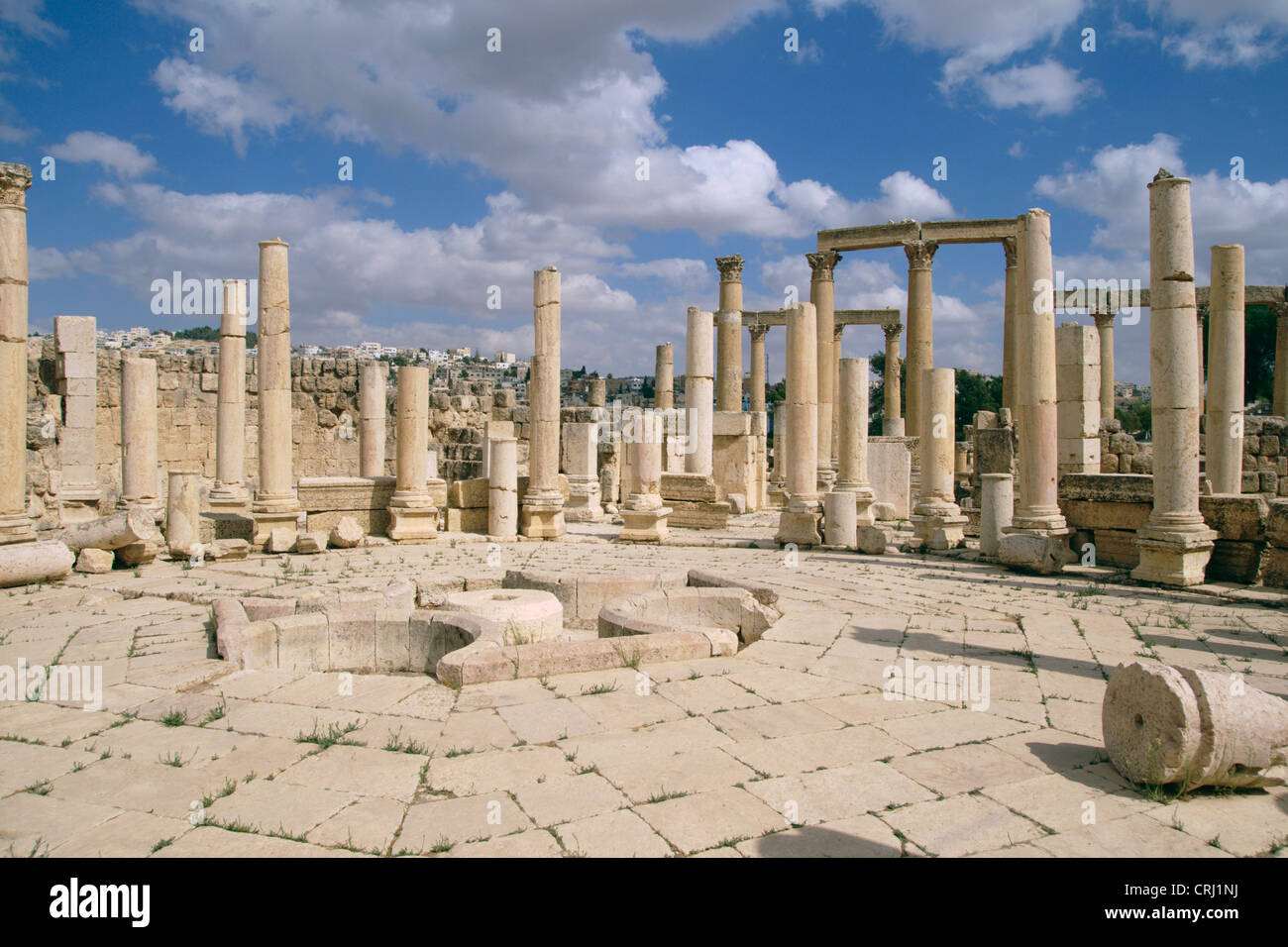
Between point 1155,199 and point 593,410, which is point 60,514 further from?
point 1155,199

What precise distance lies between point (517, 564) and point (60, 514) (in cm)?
797

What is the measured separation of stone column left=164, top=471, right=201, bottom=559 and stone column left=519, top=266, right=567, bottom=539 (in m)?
5.30

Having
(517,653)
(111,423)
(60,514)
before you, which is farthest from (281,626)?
(111,423)

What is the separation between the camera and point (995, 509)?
1236 cm

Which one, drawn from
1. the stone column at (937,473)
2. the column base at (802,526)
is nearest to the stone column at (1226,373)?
the stone column at (937,473)

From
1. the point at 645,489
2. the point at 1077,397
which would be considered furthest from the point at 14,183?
the point at 1077,397

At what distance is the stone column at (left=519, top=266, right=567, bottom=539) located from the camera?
1461 cm

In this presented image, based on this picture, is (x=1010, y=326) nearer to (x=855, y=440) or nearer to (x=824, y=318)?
(x=824, y=318)

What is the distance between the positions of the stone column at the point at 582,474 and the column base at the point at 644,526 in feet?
9.77

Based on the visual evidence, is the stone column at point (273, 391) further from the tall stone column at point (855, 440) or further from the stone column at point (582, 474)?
the tall stone column at point (855, 440)

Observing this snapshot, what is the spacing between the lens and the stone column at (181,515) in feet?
36.8

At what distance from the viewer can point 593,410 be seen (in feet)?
66.9

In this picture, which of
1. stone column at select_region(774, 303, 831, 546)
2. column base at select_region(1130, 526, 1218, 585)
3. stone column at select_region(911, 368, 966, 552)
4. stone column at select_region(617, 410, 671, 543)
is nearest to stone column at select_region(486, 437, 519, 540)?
stone column at select_region(617, 410, 671, 543)
